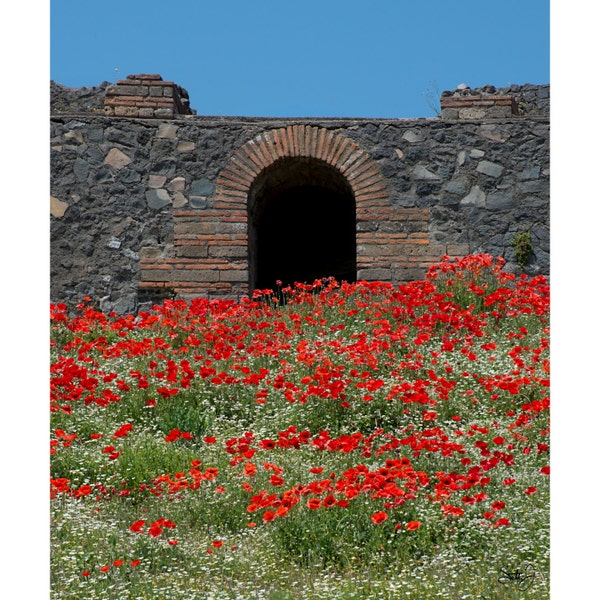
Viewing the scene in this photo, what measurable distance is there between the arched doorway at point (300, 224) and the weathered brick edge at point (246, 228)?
194 millimetres

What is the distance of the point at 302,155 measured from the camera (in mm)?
9602

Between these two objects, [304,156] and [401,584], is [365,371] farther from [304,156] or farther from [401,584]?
[304,156]

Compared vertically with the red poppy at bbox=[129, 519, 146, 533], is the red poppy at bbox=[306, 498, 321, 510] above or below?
above

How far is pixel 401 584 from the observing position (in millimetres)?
3865

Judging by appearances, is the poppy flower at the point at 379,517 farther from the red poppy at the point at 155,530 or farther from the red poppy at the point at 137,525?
the red poppy at the point at 137,525

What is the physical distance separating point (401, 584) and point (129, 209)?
6.50 metres

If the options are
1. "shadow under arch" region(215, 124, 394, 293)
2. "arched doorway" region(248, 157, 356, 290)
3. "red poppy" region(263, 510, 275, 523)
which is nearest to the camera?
"red poppy" region(263, 510, 275, 523)

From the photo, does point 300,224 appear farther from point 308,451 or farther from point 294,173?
point 308,451

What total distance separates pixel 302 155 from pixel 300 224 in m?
3.68

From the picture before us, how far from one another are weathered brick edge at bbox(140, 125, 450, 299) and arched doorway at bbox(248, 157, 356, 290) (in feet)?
0.64

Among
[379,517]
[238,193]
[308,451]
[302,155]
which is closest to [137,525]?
[379,517]

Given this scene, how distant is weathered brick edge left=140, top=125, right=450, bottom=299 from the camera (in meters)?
9.38

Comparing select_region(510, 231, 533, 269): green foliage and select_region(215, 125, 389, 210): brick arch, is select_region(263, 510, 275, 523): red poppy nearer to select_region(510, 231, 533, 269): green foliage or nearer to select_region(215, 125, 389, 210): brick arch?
select_region(215, 125, 389, 210): brick arch

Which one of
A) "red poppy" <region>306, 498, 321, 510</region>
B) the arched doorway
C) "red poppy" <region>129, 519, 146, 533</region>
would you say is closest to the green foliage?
the arched doorway
